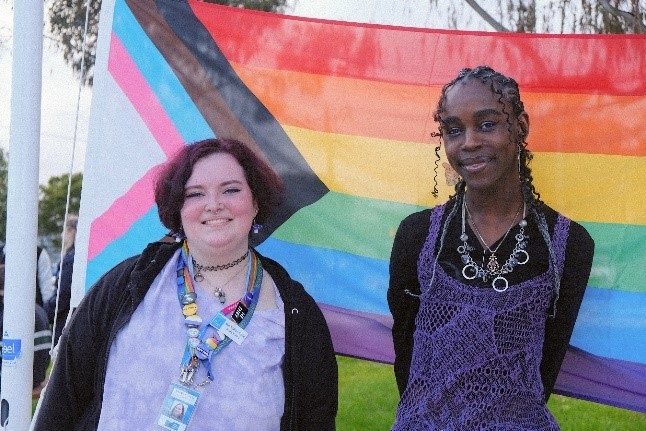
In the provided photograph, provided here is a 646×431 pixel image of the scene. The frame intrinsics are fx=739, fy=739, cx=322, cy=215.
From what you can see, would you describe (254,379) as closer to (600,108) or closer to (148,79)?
(148,79)

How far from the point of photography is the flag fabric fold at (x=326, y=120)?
302 cm

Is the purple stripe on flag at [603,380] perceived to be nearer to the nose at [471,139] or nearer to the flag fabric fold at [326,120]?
the flag fabric fold at [326,120]

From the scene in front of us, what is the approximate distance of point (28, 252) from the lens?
278cm

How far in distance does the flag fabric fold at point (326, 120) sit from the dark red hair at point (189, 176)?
57cm

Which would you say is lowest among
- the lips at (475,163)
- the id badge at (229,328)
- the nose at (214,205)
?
the id badge at (229,328)

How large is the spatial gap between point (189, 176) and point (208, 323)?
0.52 metres

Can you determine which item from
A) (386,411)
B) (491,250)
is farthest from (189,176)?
(386,411)

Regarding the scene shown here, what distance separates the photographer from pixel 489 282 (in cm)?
231

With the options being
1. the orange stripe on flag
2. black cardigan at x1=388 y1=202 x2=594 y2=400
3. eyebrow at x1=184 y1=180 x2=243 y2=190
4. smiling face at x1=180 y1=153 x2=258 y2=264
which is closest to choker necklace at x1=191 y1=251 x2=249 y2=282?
smiling face at x1=180 y1=153 x2=258 y2=264

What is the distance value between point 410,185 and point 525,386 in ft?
3.76

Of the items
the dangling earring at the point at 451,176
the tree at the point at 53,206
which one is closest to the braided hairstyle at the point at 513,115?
the dangling earring at the point at 451,176

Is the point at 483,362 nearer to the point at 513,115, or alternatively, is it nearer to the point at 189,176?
the point at 513,115

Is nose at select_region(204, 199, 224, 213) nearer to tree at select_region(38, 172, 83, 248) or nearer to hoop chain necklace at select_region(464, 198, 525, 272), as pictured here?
hoop chain necklace at select_region(464, 198, 525, 272)

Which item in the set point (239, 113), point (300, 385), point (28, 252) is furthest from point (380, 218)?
point (28, 252)
